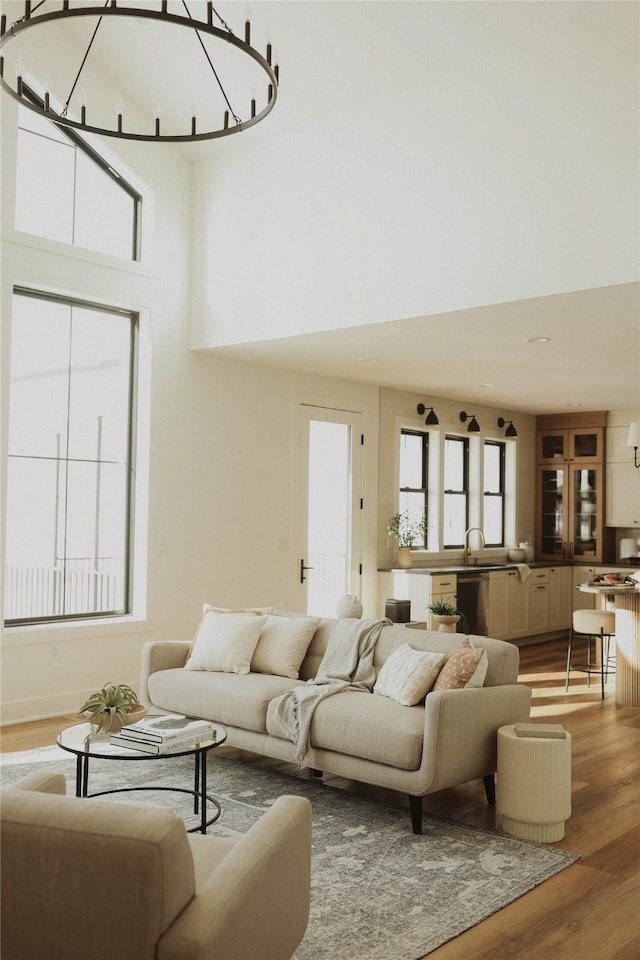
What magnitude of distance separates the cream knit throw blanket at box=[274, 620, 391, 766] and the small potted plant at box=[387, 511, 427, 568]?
11.0 ft

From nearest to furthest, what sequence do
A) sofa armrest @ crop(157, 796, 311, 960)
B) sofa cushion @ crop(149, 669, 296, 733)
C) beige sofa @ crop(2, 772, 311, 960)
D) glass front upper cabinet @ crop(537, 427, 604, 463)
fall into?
1. beige sofa @ crop(2, 772, 311, 960)
2. sofa armrest @ crop(157, 796, 311, 960)
3. sofa cushion @ crop(149, 669, 296, 733)
4. glass front upper cabinet @ crop(537, 427, 604, 463)

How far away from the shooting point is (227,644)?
483 centimetres

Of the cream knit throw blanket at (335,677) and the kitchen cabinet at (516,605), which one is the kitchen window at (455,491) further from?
the cream knit throw blanket at (335,677)

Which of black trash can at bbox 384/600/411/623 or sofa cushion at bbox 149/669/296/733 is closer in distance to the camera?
sofa cushion at bbox 149/669/296/733

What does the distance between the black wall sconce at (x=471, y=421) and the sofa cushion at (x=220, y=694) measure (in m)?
5.02

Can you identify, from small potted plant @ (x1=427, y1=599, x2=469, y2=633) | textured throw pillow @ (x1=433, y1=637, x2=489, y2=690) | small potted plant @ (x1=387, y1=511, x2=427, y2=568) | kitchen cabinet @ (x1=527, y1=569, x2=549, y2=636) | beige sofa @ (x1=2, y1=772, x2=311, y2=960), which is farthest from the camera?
kitchen cabinet @ (x1=527, y1=569, x2=549, y2=636)

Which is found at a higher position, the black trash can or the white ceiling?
the white ceiling

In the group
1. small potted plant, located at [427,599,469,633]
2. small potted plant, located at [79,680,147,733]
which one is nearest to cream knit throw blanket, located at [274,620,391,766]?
small potted plant, located at [79,680,147,733]

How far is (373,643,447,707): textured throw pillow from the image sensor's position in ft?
13.3

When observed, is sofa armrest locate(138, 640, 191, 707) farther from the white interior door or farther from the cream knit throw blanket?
the white interior door

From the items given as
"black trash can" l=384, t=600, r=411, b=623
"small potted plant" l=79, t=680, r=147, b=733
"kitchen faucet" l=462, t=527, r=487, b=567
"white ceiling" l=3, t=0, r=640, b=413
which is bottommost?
"small potted plant" l=79, t=680, r=147, b=733

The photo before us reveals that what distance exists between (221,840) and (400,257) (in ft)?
12.5

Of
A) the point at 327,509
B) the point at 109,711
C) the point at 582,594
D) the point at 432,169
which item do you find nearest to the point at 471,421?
the point at 327,509

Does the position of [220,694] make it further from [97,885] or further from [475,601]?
[475,601]
